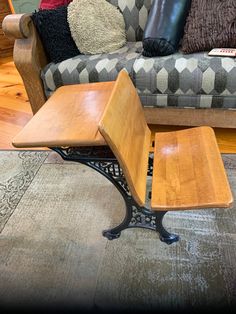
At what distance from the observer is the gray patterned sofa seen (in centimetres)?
144

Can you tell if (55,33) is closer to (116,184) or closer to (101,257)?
(116,184)

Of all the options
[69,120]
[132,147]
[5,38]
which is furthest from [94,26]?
[5,38]

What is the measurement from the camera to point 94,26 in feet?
5.65

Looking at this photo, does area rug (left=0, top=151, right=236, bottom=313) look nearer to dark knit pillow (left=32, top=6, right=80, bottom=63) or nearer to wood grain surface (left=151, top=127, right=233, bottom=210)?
wood grain surface (left=151, top=127, right=233, bottom=210)

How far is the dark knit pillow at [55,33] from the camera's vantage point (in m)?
1.68

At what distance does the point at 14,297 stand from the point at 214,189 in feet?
2.74

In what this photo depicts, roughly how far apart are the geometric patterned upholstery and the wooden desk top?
14.6 inches

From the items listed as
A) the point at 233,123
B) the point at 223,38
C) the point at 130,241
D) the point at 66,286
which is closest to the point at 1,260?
the point at 66,286

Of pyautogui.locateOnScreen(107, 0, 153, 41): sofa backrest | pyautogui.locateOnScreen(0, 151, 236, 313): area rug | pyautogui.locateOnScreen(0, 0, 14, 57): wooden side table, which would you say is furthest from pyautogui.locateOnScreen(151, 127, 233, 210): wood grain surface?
pyautogui.locateOnScreen(0, 0, 14, 57): wooden side table

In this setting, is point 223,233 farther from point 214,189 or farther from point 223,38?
point 223,38

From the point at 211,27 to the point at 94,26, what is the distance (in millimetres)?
701

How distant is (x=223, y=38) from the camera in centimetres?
152

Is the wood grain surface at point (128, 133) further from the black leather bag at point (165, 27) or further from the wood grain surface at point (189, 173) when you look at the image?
the black leather bag at point (165, 27)

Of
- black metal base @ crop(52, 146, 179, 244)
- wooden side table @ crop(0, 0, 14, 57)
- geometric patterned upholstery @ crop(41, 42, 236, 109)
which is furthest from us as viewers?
wooden side table @ crop(0, 0, 14, 57)
